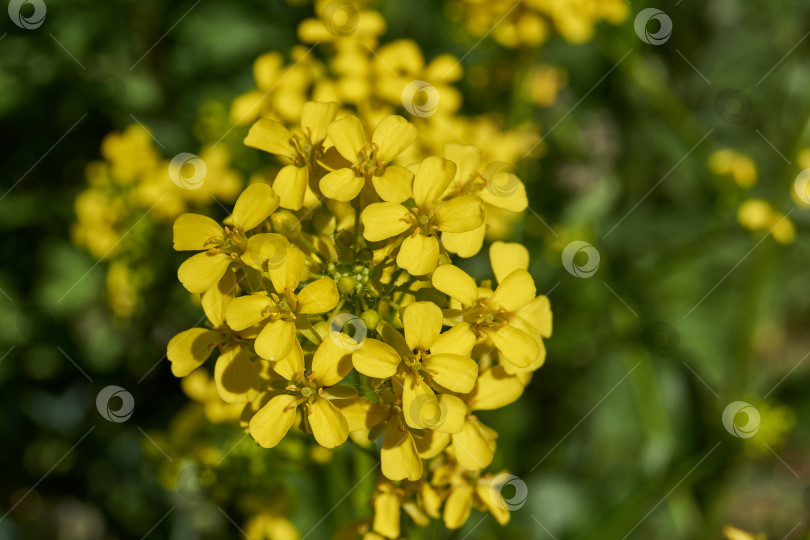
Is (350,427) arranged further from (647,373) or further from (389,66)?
(647,373)

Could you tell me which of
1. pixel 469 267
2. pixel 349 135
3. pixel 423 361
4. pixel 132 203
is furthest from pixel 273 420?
pixel 469 267

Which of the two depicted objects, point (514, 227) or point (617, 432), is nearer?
point (514, 227)

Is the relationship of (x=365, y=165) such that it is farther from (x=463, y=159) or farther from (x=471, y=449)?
(x=471, y=449)

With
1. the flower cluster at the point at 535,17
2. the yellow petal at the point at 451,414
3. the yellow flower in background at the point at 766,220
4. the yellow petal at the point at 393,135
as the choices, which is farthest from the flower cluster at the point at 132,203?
the yellow flower in background at the point at 766,220

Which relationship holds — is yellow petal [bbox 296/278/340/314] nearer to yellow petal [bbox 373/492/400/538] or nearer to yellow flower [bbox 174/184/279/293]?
yellow flower [bbox 174/184/279/293]

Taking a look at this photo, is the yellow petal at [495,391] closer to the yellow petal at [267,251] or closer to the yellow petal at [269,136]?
the yellow petal at [267,251]

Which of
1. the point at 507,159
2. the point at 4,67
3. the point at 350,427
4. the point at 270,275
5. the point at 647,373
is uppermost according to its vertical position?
the point at 507,159

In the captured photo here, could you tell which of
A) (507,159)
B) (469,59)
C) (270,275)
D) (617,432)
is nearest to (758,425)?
(617,432)
